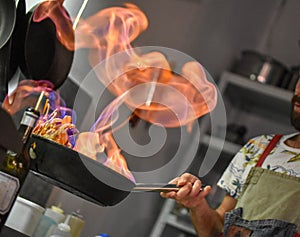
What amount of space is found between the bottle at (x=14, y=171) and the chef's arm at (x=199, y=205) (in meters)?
0.54

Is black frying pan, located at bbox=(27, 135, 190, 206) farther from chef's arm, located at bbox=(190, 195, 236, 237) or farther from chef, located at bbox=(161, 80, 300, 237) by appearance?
chef's arm, located at bbox=(190, 195, 236, 237)

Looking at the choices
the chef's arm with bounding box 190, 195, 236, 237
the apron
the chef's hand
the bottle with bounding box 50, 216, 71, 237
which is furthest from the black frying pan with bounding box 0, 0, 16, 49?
the apron

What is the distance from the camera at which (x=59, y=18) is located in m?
1.90

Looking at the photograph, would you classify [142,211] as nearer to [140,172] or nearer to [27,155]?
[140,172]

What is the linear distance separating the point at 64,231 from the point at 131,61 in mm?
747

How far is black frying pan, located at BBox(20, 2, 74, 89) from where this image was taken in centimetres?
179

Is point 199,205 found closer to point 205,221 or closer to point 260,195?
point 205,221

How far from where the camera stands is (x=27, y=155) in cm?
148

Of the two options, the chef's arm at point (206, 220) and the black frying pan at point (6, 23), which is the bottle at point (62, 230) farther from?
the black frying pan at point (6, 23)

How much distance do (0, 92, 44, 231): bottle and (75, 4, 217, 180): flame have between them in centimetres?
33

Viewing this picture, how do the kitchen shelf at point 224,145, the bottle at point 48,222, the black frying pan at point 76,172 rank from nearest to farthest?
the black frying pan at point 76,172, the bottle at point 48,222, the kitchen shelf at point 224,145

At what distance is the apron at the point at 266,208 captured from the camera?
7.11 feet

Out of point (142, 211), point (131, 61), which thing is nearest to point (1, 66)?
point (131, 61)

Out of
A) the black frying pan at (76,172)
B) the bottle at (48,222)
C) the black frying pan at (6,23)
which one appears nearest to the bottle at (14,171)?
the black frying pan at (76,172)
